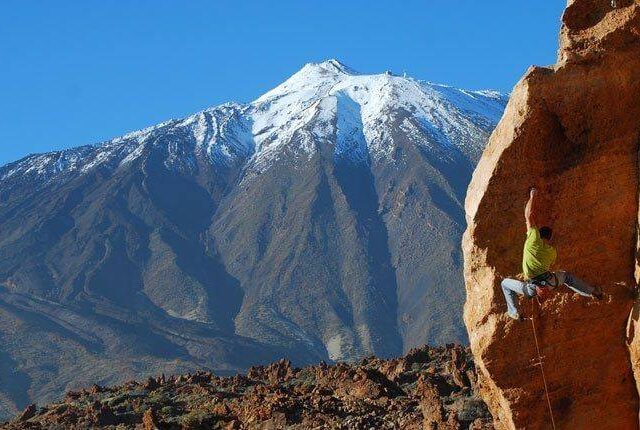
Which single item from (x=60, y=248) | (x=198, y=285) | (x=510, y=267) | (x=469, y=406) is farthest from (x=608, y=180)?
(x=60, y=248)

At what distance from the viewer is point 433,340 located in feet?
463

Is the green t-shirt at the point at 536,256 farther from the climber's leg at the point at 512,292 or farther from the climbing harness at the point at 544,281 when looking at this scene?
the climber's leg at the point at 512,292

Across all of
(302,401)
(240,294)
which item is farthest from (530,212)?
(240,294)

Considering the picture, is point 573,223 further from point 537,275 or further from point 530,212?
point 537,275

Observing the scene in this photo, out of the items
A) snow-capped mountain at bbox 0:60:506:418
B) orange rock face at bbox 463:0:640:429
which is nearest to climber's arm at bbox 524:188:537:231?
orange rock face at bbox 463:0:640:429

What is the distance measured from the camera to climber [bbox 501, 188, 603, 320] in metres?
12.3

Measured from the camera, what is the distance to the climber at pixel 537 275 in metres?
12.3

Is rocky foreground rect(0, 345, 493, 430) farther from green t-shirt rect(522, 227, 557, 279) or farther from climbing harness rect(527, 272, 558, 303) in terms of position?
green t-shirt rect(522, 227, 557, 279)

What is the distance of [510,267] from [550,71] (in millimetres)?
2292

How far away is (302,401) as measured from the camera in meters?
30.0

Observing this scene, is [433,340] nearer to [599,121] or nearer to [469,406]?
[469,406]

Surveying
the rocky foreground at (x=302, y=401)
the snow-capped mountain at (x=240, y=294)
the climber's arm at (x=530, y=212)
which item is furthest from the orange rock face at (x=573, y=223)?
the snow-capped mountain at (x=240, y=294)

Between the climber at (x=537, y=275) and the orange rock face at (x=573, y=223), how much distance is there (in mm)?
295

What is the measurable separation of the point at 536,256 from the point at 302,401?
60.8 ft
